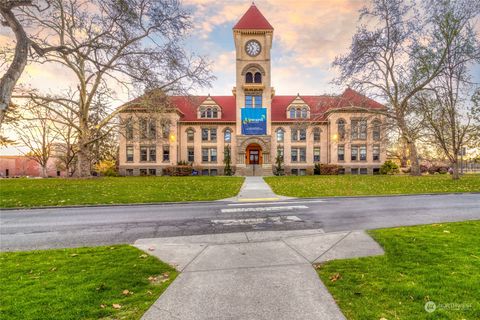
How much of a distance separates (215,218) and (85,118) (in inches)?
884

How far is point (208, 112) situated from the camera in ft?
135

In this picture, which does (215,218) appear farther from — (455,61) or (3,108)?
(455,61)

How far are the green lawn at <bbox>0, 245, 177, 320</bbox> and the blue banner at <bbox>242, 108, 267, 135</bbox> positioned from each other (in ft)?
106

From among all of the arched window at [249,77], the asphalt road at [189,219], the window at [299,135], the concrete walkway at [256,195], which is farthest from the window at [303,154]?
the asphalt road at [189,219]

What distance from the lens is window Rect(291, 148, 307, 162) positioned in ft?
136

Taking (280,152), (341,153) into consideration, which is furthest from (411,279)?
(341,153)

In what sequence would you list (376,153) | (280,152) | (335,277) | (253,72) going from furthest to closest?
(376,153) < (280,152) < (253,72) < (335,277)

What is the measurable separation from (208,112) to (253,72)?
955 centimetres

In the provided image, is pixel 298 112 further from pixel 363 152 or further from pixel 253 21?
pixel 253 21

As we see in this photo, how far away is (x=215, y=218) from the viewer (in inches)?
367

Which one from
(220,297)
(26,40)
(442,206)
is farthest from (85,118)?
(442,206)

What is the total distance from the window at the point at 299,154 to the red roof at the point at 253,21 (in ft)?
62.1

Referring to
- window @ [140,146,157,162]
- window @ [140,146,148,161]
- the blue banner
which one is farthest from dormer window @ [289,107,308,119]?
window @ [140,146,148,161]

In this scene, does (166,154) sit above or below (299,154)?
above
